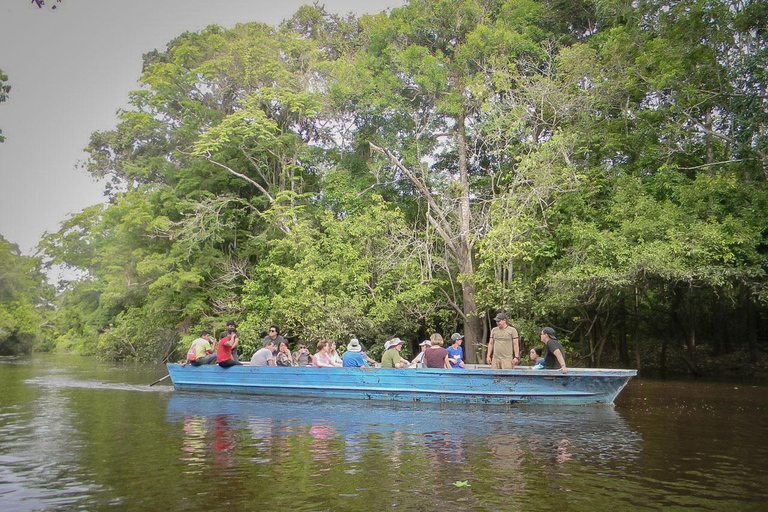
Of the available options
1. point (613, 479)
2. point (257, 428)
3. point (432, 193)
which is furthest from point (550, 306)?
point (613, 479)

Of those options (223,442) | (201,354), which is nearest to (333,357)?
(201,354)

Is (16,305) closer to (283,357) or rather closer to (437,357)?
(283,357)

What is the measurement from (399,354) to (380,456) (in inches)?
306

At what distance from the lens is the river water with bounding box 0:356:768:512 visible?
680 centimetres

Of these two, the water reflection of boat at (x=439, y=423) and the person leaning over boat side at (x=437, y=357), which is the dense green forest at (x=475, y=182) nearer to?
the person leaning over boat side at (x=437, y=357)

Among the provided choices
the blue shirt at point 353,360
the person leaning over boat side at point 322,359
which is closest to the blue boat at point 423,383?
the blue shirt at point 353,360

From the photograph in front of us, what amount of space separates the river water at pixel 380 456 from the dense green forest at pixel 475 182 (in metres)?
8.00

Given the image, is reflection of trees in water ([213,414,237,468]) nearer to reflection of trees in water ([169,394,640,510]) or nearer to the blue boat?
reflection of trees in water ([169,394,640,510])

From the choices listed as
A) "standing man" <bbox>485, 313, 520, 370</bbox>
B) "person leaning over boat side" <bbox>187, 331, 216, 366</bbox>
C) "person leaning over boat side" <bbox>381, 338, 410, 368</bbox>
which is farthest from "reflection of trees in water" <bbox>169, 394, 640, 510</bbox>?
"person leaning over boat side" <bbox>187, 331, 216, 366</bbox>

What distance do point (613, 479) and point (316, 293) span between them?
17853 millimetres

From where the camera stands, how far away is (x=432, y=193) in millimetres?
27375

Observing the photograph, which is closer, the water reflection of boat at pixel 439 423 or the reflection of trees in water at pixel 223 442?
the reflection of trees in water at pixel 223 442

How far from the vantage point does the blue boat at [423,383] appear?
1388 centimetres

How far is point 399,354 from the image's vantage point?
16734 millimetres
